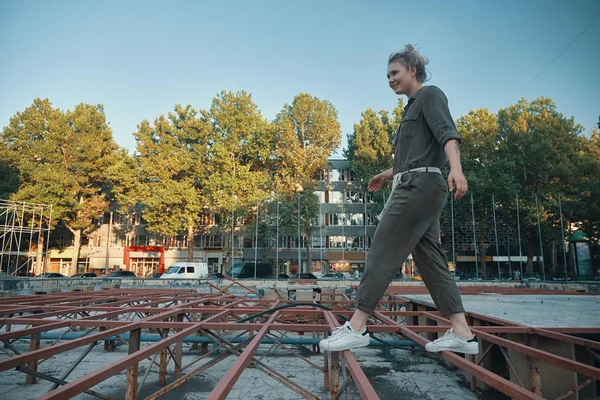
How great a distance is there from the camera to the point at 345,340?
2.53 metres

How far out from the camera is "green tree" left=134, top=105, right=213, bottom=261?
3609cm

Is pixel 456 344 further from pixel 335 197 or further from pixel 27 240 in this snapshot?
pixel 27 240

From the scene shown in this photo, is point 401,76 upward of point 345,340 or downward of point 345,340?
upward

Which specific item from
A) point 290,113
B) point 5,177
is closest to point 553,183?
point 290,113

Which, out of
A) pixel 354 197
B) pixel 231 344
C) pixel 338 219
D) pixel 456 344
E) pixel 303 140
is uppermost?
pixel 303 140

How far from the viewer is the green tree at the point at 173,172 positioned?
118 feet

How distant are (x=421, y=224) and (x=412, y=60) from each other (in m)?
1.25

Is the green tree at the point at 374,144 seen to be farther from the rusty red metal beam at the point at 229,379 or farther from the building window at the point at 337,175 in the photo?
the rusty red metal beam at the point at 229,379

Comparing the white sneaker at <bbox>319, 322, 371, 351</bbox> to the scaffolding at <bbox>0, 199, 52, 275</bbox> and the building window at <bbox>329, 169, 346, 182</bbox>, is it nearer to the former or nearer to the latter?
the scaffolding at <bbox>0, 199, 52, 275</bbox>

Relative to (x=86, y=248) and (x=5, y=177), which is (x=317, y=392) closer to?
(x=5, y=177)

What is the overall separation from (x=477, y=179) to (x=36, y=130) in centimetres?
4329

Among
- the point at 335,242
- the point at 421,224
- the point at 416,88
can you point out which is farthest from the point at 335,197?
the point at 421,224

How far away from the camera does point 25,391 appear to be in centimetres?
555

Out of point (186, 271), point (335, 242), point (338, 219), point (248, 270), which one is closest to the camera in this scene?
point (186, 271)
